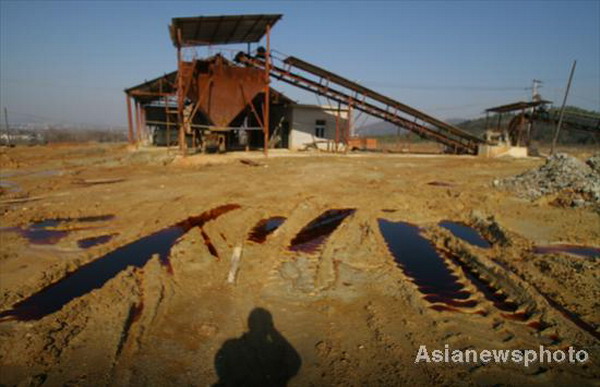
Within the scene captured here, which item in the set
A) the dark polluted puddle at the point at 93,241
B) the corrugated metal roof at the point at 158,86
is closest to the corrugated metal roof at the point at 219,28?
the corrugated metal roof at the point at 158,86

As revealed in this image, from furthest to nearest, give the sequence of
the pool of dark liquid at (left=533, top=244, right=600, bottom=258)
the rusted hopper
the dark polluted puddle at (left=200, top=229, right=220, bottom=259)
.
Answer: the rusted hopper < the pool of dark liquid at (left=533, top=244, right=600, bottom=258) < the dark polluted puddle at (left=200, top=229, right=220, bottom=259)

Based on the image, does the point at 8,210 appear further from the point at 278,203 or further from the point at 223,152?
the point at 223,152

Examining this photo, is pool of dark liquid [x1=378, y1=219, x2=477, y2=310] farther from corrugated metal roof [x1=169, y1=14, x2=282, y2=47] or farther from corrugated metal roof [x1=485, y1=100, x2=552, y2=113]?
corrugated metal roof [x1=485, y1=100, x2=552, y2=113]

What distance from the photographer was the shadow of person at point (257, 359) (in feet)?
9.14

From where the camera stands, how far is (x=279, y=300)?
4.06 m

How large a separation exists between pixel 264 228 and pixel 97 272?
10.1 feet

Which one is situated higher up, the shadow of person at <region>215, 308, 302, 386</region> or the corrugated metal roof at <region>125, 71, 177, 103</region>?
the corrugated metal roof at <region>125, 71, 177, 103</region>

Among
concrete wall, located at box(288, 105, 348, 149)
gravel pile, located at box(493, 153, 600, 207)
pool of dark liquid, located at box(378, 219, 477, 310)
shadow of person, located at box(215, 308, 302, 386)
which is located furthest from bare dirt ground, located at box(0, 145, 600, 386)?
concrete wall, located at box(288, 105, 348, 149)

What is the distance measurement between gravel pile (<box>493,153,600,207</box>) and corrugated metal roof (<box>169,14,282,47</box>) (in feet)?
40.7

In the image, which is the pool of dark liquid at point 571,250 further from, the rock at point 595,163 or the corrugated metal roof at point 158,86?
the corrugated metal roof at point 158,86

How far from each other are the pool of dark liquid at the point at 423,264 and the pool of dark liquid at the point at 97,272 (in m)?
3.74

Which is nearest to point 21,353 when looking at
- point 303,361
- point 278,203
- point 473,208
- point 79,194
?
point 303,361

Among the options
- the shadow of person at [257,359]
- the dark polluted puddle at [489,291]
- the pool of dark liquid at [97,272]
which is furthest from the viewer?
the dark polluted puddle at [489,291]

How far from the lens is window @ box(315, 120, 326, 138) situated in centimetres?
2461
